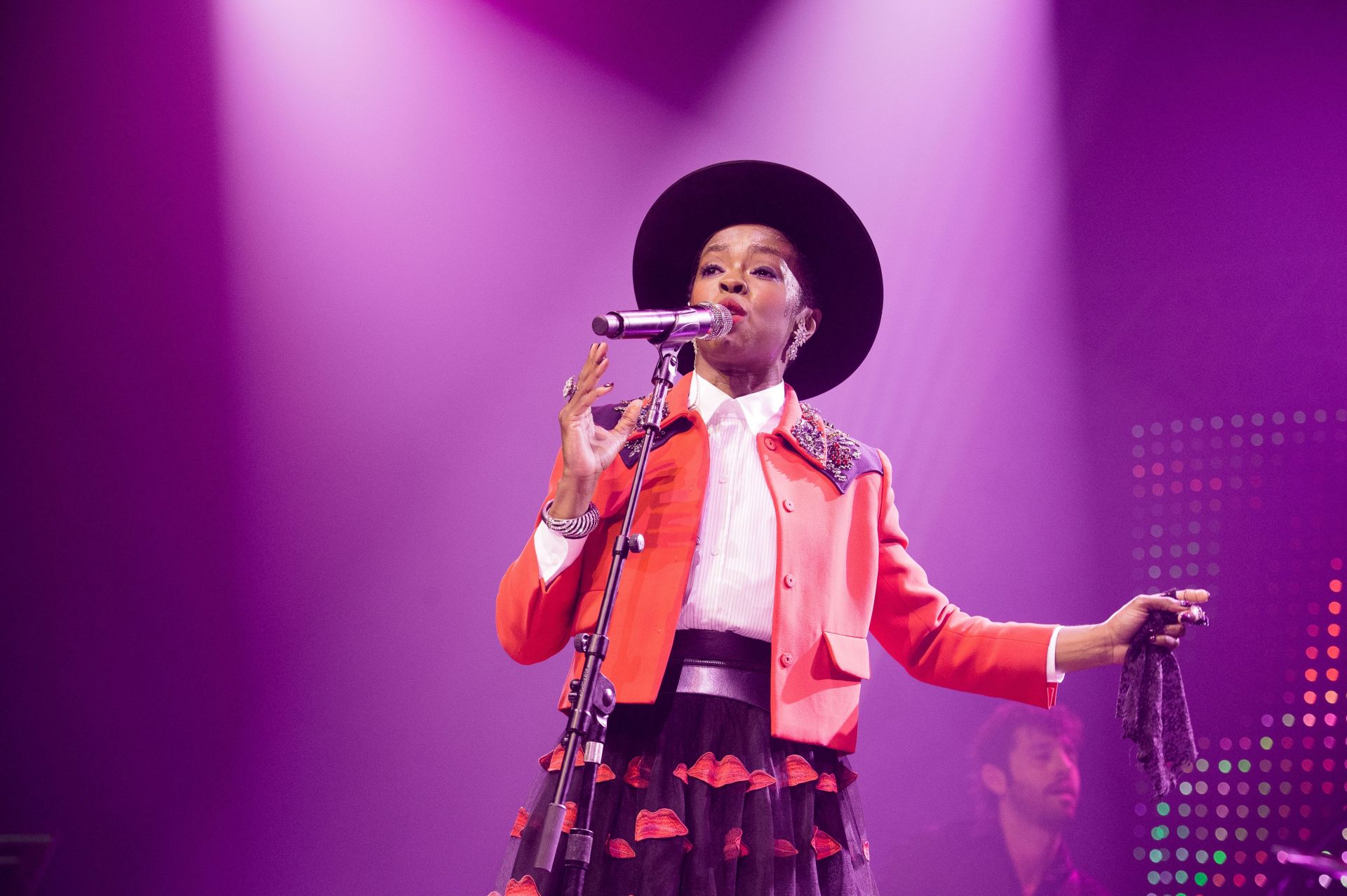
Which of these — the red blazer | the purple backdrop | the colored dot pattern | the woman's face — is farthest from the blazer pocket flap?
the colored dot pattern

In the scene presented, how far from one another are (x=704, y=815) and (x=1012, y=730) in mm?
2322

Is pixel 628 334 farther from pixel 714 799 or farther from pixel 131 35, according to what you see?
pixel 131 35

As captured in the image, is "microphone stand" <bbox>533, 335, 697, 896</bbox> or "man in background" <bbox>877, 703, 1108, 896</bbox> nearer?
"microphone stand" <bbox>533, 335, 697, 896</bbox>

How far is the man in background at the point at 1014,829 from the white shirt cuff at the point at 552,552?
2239mm

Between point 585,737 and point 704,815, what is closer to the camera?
point 585,737

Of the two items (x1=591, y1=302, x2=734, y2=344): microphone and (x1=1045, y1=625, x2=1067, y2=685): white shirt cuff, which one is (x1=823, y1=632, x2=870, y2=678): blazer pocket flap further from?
(x1=591, y1=302, x2=734, y2=344): microphone

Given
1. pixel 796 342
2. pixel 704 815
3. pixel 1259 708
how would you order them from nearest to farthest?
1. pixel 704 815
2. pixel 796 342
3. pixel 1259 708

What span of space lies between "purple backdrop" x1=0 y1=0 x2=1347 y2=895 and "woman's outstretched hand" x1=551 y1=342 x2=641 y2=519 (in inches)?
74.1

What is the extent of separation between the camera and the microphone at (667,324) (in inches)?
67.9

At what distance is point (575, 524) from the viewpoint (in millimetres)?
1929

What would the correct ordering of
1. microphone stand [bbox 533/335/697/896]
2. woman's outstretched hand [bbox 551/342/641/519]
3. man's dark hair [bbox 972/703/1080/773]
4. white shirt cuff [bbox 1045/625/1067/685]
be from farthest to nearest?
man's dark hair [bbox 972/703/1080/773], white shirt cuff [bbox 1045/625/1067/685], woman's outstretched hand [bbox 551/342/641/519], microphone stand [bbox 533/335/697/896]

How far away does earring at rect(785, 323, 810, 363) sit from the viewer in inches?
104

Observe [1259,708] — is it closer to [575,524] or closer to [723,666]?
[723,666]

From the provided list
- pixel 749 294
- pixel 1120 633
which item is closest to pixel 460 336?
pixel 749 294
